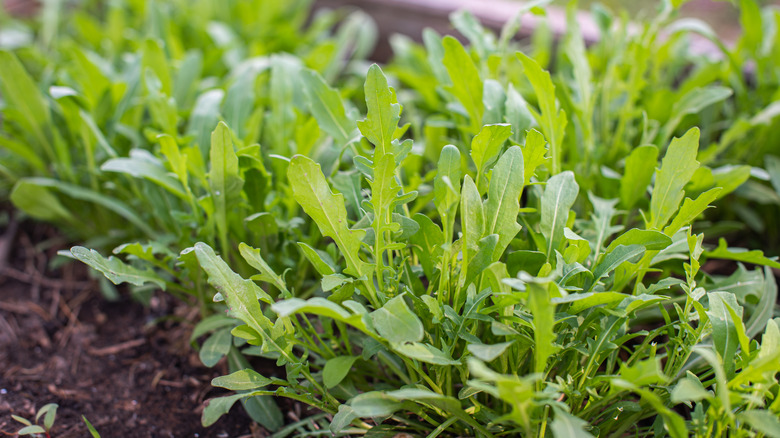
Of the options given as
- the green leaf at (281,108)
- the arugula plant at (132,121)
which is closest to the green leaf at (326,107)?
the arugula plant at (132,121)

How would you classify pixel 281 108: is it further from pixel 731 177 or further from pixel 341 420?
pixel 731 177

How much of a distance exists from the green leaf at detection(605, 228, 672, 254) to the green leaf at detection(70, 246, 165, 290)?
0.84 metres

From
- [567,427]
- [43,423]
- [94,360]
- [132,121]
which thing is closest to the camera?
[567,427]

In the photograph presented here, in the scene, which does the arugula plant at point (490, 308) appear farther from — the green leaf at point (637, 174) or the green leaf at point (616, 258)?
the green leaf at point (637, 174)

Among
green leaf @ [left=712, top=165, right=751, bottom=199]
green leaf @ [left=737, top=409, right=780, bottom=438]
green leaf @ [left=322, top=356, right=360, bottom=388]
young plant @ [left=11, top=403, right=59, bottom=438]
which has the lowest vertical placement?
young plant @ [left=11, top=403, right=59, bottom=438]

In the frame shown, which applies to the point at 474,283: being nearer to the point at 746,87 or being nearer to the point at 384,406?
the point at 384,406

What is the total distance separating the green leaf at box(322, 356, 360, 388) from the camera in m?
0.97

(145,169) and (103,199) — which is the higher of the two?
(145,169)

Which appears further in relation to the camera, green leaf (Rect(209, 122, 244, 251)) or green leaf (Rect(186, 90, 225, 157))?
green leaf (Rect(186, 90, 225, 157))

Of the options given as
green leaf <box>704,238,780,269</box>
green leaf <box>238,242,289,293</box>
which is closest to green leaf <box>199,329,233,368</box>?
green leaf <box>238,242,289,293</box>

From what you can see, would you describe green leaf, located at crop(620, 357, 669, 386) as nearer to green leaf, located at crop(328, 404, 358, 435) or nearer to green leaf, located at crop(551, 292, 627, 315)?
green leaf, located at crop(551, 292, 627, 315)

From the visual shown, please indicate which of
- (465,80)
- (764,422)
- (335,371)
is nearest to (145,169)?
(335,371)

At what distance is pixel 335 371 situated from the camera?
98 centimetres

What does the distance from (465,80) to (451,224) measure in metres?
0.42
